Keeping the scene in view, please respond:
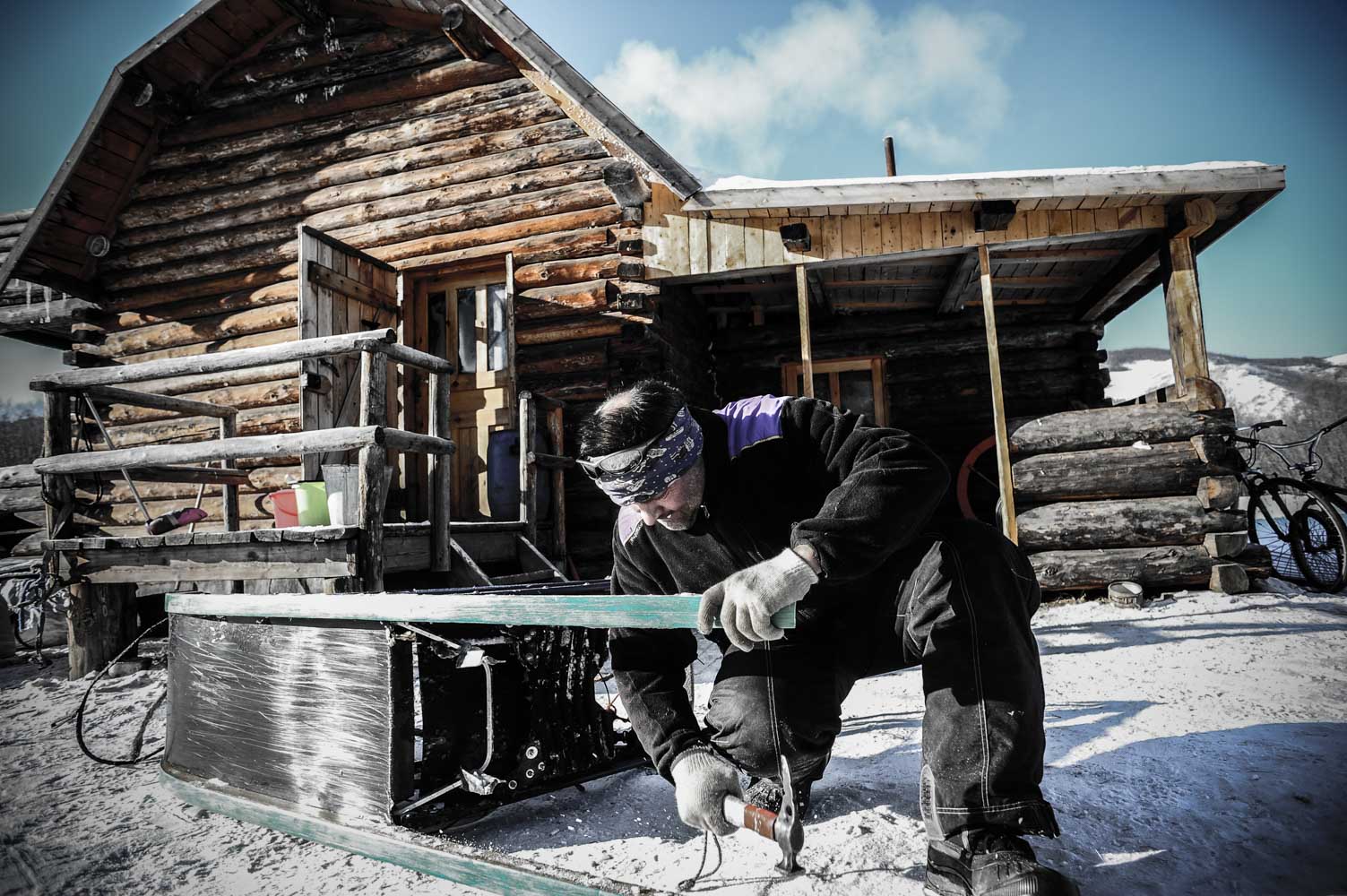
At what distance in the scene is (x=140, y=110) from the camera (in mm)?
7223

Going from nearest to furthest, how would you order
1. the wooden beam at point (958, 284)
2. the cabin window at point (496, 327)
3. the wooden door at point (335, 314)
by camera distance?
the wooden door at point (335, 314), the wooden beam at point (958, 284), the cabin window at point (496, 327)

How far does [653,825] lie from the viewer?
2.11 meters

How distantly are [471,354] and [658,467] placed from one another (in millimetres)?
5540

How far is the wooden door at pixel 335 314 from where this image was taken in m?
5.40

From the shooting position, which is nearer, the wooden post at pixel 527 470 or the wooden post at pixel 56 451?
the wooden post at pixel 56 451

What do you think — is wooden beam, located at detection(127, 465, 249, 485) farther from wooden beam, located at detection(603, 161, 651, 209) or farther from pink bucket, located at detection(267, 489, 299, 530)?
wooden beam, located at detection(603, 161, 651, 209)

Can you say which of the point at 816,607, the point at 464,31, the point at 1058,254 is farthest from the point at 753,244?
the point at 816,607

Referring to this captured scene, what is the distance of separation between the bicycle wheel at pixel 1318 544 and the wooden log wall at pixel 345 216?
213 inches

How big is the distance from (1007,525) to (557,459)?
3.60 m

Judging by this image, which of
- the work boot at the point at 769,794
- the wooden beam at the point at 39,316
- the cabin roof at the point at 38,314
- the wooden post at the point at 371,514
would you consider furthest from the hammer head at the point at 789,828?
the wooden beam at the point at 39,316

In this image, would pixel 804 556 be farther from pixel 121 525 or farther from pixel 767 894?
pixel 121 525

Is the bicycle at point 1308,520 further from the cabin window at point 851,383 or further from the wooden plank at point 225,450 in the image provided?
the wooden plank at point 225,450

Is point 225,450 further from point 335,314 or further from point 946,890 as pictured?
point 946,890

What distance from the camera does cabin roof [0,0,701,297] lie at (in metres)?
6.77
